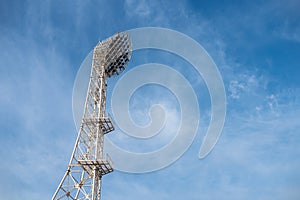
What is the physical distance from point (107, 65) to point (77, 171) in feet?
50.4

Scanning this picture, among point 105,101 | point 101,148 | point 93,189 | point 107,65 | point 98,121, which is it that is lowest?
point 93,189

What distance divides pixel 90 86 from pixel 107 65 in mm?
3969

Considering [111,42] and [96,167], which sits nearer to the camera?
[96,167]

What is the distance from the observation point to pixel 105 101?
48188mm

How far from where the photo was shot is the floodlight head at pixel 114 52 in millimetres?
48484

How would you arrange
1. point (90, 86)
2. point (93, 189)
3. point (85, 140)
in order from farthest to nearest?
point (90, 86) < point (85, 140) < point (93, 189)

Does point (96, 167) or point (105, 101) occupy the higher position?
point (105, 101)

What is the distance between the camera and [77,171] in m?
42.0

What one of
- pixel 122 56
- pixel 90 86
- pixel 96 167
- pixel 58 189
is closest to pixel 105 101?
pixel 90 86

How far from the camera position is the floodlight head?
48484 mm

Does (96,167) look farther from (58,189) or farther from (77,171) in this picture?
(58,189)

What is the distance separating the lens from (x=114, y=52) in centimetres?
4903

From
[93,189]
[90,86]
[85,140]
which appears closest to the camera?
[93,189]

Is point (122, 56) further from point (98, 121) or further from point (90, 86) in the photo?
point (98, 121)
